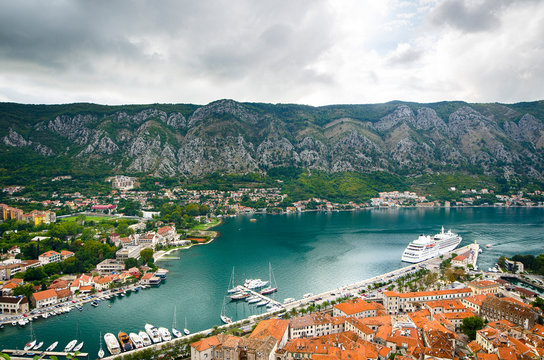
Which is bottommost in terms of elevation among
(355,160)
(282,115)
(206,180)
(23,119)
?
(206,180)

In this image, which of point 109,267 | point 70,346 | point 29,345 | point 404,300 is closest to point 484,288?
point 404,300

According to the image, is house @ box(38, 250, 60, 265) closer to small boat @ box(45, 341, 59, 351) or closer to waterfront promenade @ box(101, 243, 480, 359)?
small boat @ box(45, 341, 59, 351)

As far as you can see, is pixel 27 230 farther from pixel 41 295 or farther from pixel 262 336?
pixel 262 336

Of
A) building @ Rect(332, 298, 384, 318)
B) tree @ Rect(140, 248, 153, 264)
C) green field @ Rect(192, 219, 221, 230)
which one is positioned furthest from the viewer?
green field @ Rect(192, 219, 221, 230)

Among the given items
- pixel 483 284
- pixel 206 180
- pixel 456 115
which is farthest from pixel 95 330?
pixel 456 115

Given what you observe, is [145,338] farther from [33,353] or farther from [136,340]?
[33,353]

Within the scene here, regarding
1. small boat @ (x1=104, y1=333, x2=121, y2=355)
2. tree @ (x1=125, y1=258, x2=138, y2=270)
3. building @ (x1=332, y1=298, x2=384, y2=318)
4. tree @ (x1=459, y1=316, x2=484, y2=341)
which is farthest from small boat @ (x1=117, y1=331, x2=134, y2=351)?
tree @ (x1=459, y1=316, x2=484, y2=341)
